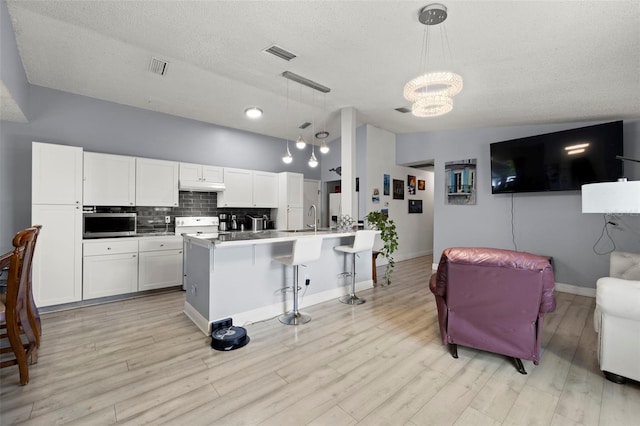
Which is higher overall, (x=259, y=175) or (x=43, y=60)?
(x=43, y=60)

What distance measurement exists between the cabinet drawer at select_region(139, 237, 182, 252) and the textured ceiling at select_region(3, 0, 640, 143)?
2.23 metres

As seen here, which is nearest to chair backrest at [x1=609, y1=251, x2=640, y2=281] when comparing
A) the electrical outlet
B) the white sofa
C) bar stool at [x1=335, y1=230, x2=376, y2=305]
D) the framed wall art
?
the white sofa

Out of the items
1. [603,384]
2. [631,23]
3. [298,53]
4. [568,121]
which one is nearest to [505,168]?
[568,121]

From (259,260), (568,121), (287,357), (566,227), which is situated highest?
(568,121)

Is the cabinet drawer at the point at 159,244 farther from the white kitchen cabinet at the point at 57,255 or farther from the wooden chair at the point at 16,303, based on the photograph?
the wooden chair at the point at 16,303

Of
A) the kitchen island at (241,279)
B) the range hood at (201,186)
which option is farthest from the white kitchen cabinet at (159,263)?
the kitchen island at (241,279)

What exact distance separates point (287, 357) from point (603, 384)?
2.47 metres

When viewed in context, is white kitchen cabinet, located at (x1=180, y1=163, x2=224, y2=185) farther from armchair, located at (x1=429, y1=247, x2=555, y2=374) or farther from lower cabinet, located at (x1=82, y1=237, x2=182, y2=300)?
armchair, located at (x1=429, y1=247, x2=555, y2=374)

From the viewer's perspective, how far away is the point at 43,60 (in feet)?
11.2

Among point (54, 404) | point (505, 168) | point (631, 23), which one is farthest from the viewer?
point (505, 168)

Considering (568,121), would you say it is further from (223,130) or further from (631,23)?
(223,130)

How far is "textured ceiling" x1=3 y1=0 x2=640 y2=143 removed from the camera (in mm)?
2562

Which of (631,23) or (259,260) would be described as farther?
(259,260)

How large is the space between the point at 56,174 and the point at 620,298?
581 centimetres
